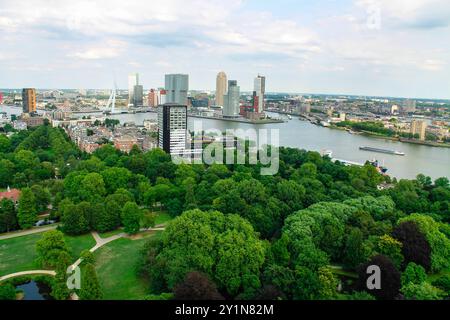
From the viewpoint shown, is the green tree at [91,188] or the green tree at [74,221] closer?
the green tree at [74,221]

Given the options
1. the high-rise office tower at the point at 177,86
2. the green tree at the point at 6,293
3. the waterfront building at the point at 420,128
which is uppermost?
the high-rise office tower at the point at 177,86

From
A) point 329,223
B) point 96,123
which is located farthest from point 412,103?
point 329,223

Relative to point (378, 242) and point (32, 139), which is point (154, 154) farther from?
point (378, 242)

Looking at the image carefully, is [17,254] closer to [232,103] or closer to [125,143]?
[125,143]

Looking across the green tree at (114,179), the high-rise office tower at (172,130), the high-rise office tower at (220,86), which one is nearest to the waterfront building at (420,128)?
the high-rise office tower at (172,130)

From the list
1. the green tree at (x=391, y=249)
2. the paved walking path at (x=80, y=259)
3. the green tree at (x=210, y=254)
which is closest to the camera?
the green tree at (x=210, y=254)

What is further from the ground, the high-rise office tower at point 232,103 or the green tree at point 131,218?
the high-rise office tower at point 232,103

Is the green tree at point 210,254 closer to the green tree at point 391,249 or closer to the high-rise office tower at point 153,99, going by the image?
the green tree at point 391,249

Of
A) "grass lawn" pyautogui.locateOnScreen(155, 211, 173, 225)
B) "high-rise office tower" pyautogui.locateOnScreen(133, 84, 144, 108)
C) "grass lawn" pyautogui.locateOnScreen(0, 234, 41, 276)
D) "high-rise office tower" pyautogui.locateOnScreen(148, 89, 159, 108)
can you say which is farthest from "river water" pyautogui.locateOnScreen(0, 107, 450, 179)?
"high-rise office tower" pyautogui.locateOnScreen(133, 84, 144, 108)
